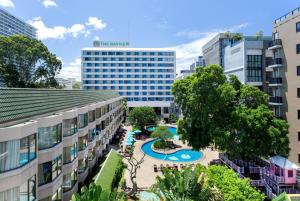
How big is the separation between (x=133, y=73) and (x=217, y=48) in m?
44.3

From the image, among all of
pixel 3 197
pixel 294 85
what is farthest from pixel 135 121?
pixel 3 197

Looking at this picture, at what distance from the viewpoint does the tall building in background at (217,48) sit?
79.8 metres

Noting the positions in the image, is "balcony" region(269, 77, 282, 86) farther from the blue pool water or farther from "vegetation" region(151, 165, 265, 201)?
→ "vegetation" region(151, 165, 265, 201)

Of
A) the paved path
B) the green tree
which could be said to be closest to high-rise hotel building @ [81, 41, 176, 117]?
the green tree

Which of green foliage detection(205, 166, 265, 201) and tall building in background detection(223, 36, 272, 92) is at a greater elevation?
tall building in background detection(223, 36, 272, 92)

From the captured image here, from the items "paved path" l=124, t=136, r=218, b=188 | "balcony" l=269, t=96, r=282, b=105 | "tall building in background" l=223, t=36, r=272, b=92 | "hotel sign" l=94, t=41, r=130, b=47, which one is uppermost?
"hotel sign" l=94, t=41, r=130, b=47

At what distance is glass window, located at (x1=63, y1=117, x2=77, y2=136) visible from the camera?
26.3 m

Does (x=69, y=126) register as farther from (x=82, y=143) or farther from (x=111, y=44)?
(x=111, y=44)

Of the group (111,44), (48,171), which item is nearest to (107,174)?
(48,171)

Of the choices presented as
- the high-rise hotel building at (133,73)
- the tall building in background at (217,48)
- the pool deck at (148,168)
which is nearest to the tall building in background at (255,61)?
the pool deck at (148,168)

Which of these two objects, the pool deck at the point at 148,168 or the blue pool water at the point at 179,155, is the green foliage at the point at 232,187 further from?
the blue pool water at the point at 179,155

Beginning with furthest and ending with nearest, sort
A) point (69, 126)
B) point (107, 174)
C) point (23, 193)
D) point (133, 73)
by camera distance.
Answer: point (133, 73)
point (107, 174)
point (69, 126)
point (23, 193)

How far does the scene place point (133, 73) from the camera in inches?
4601

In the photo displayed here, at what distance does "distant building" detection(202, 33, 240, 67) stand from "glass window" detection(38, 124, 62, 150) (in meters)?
60.3
